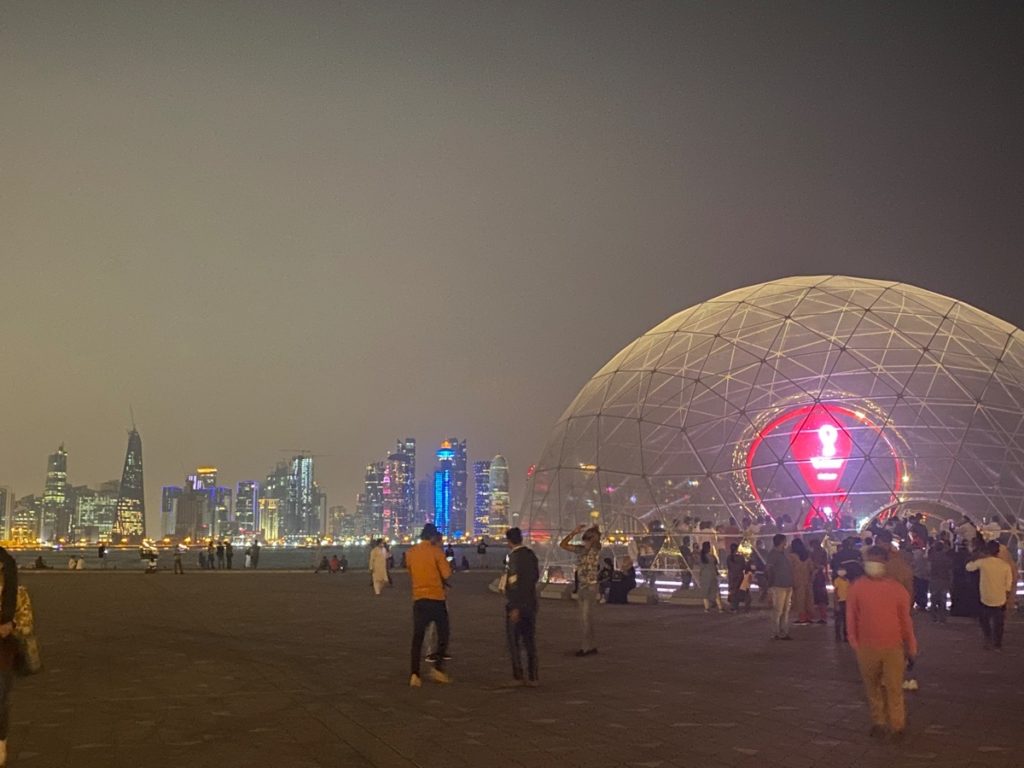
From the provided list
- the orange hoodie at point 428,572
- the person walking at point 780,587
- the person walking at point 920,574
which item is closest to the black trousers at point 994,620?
the person walking at point 780,587

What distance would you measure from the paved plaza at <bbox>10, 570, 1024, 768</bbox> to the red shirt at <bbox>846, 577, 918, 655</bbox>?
757 millimetres

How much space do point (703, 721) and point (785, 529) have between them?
60.2 feet

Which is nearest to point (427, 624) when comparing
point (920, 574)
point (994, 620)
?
point (994, 620)

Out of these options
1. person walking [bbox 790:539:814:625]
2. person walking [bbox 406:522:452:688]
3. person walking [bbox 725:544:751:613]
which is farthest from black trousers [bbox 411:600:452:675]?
person walking [bbox 725:544:751:613]

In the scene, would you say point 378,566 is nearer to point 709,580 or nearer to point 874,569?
point 709,580

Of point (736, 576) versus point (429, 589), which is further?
point (736, 576)

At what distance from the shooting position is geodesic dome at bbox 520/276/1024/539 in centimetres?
2706

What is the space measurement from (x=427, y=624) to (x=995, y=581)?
306 inches

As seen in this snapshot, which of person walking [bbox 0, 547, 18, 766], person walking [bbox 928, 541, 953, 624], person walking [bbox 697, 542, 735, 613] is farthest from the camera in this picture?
person walking [bbox 697, 542, 735, 613]

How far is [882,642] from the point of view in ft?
26.0

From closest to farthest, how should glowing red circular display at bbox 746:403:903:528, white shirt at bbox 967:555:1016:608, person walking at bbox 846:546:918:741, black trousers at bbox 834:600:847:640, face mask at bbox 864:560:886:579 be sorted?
person walking at bbox 846:546:918:741, face mask at bbox 864:560:886:579, white shirt at bbox 967:555:1016:608, black trousers at bbox 834:600:847:640, glowing red circular display at bbox 746:403:903:528

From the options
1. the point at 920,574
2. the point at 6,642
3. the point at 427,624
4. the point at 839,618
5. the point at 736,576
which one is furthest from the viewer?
the point at 736,576

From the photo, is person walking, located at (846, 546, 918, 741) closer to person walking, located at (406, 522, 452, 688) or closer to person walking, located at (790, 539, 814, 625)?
person walking, located at (406, 522, 452, 688)

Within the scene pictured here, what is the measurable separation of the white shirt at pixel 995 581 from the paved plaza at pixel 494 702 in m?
0.76
